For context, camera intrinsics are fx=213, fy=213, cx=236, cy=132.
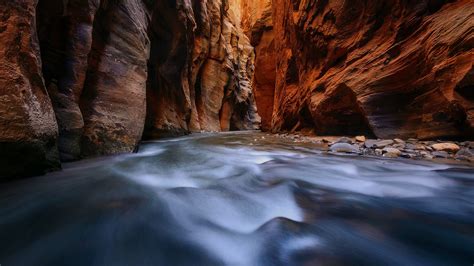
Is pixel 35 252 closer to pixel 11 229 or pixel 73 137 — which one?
pixel 11 229

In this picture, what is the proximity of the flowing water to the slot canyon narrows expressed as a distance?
12mm

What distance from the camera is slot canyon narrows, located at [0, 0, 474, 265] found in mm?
1298

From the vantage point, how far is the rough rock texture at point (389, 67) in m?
3.73

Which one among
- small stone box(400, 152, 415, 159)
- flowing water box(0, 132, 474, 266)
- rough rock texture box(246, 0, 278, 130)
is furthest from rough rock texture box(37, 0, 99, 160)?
rough rock texture box(246, 0, 278, 130)

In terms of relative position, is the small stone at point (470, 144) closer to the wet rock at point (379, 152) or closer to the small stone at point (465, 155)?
the small stone at point (465, 155)

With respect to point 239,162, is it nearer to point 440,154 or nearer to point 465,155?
point 440,154

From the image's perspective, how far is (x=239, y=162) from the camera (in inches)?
146

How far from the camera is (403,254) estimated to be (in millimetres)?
1188

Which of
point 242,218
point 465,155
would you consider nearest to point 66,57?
point 242,218

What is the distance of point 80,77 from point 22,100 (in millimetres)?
1698

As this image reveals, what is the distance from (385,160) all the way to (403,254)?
248 cm

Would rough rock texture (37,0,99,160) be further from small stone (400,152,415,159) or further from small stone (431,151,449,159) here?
small stone (431,151,449,159)

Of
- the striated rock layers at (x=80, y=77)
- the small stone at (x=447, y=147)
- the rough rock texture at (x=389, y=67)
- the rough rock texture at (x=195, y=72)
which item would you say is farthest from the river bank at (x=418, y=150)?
the rough rock texture at (x=195, y=72)

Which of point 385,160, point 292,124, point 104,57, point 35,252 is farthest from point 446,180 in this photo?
point 292,124
